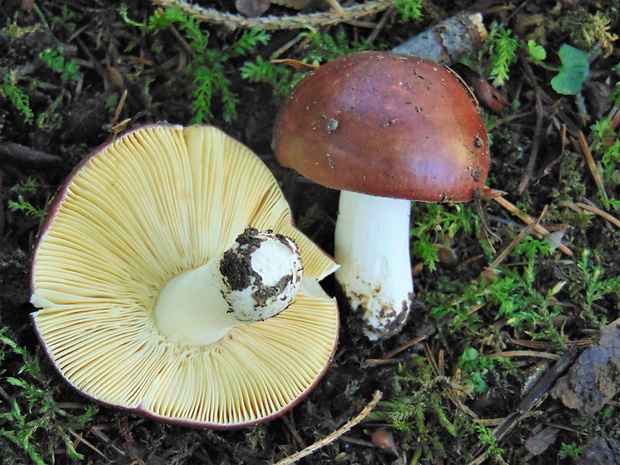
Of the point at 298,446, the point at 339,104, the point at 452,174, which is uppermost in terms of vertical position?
the point at 339,104

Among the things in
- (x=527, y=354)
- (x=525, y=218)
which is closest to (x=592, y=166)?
(x=525, y=218)

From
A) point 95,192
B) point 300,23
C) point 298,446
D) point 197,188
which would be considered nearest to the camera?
point 95,192

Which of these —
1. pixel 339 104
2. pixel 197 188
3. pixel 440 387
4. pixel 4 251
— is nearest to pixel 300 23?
pixel 339 104

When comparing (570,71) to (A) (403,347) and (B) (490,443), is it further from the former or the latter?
(B) (490,443)

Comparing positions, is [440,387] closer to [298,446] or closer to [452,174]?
[298,446]

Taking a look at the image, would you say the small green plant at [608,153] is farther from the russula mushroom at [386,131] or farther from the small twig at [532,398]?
the russula mushroom at [386,131]

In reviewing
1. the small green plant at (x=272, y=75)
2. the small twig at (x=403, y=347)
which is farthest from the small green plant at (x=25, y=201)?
the small twig at (x=403, y=347)
